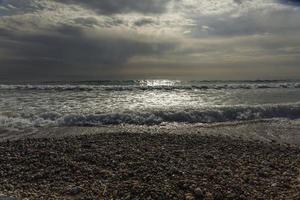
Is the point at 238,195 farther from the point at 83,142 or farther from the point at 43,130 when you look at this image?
the point at 43,130

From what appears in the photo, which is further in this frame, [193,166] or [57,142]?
[57,142]

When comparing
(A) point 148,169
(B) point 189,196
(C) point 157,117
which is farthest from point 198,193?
(C) point 157,117

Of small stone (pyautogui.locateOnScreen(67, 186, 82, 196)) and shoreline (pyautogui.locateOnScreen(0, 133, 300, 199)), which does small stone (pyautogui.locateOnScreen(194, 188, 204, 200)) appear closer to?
shoreline (pyautogui.locateOnScreen(0, 133, 300, 199))

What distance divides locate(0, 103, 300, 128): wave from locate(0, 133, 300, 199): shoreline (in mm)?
3962

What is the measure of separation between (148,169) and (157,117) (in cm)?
840

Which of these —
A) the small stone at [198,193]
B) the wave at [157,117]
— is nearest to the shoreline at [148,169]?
the small stone at [198,193]

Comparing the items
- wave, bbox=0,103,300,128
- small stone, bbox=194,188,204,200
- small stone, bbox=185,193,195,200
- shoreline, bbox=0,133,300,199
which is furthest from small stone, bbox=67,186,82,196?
wave, bbox=0,103,300,128

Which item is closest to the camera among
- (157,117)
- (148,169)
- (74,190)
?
(74,190)

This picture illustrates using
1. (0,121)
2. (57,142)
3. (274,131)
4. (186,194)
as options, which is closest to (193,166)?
(186,194)

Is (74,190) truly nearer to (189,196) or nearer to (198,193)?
(189,196)

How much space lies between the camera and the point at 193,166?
7.86 m

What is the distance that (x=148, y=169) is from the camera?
24.7 feet

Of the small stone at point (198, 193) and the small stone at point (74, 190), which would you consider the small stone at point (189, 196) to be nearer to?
the small stone at point (198, 193)

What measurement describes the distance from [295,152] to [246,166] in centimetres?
246
